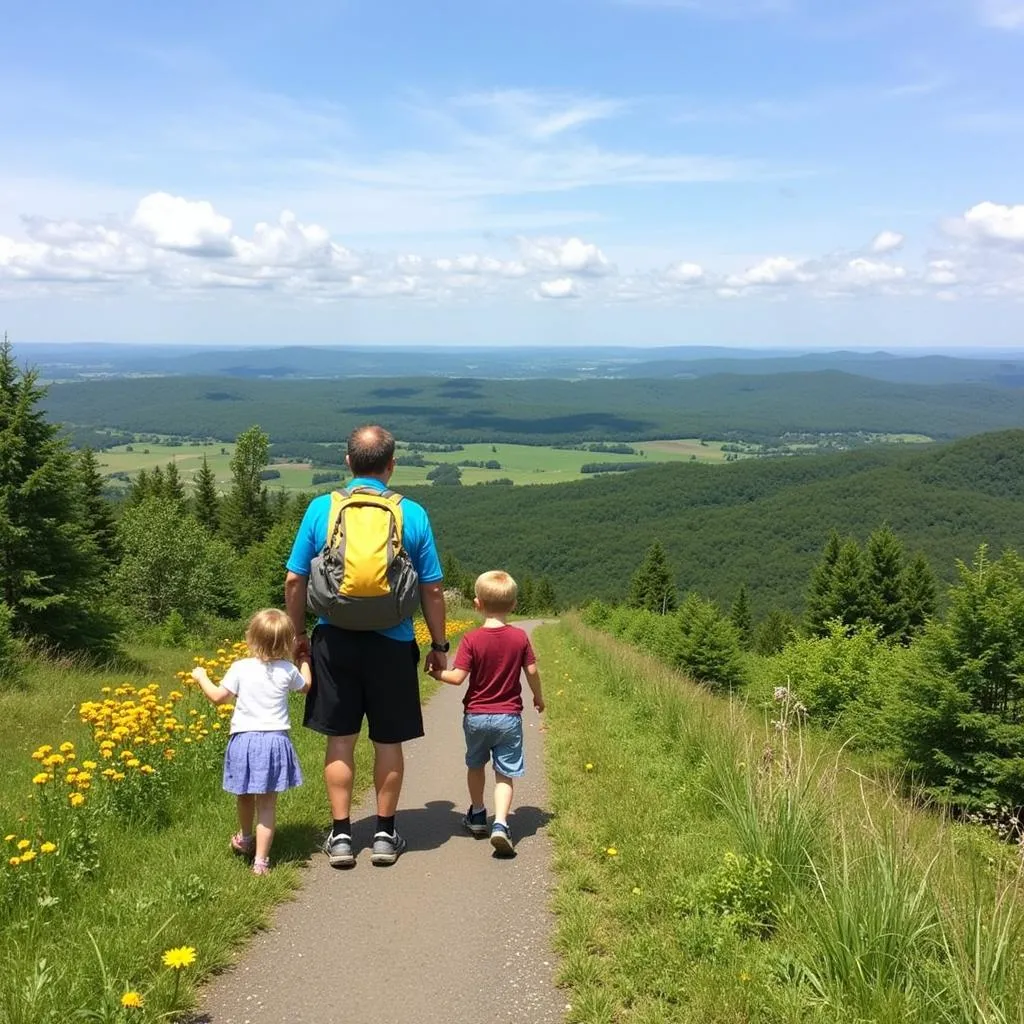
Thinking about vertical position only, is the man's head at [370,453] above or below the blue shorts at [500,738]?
above

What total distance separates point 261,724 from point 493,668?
1384mm

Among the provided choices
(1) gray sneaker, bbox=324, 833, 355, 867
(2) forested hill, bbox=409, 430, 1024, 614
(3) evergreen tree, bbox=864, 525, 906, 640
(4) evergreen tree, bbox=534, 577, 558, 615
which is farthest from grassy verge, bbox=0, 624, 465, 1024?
(2) forested hill, bbox=409, 430, 1024, 614

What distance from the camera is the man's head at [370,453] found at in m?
4.21

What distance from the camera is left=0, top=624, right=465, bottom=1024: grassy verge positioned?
2826 mm

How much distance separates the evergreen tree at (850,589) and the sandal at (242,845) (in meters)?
39.4

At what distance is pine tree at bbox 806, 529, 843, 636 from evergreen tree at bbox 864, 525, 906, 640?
5.88ft

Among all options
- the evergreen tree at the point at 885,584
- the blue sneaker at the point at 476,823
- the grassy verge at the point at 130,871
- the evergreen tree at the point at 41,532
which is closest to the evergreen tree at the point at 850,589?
the evergreen tree at the point at 885,584

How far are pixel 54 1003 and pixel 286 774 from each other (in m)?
1.63

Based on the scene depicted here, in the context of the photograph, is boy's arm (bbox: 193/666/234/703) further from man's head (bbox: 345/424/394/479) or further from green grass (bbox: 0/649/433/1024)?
man's head (bbox: 345/424/394/479)

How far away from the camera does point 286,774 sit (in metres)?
4.20

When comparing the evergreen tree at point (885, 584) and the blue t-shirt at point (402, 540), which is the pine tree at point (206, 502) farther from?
the blue t-shirt at point (402, 540)

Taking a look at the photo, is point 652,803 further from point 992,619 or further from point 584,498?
point 584,498

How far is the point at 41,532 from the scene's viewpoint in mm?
13547

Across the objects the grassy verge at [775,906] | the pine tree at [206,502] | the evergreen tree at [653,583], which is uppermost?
the grassy verge at [775,906]
